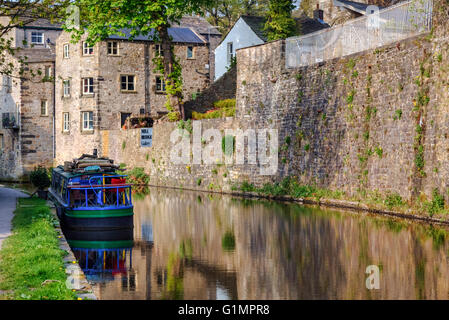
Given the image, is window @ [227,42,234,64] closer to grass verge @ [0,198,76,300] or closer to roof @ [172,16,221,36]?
roof @ [172,16,221,36]

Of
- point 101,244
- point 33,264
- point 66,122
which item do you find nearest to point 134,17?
point 66,122

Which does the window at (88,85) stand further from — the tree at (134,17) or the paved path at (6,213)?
the paved path at (6,213)

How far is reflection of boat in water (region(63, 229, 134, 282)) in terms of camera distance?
44.8ft

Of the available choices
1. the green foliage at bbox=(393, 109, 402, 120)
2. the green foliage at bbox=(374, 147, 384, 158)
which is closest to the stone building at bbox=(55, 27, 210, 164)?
the green foliage at bbox=(374, 147, 384, 158)

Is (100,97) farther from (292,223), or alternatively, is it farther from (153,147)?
(292,223)

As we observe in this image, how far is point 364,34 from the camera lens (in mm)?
25500

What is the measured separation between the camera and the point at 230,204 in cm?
2769

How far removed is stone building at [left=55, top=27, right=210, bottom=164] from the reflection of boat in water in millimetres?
28785

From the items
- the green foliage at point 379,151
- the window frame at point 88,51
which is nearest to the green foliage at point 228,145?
the green foliage at point 379,151

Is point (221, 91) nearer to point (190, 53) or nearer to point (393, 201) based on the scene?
point (190, 53)

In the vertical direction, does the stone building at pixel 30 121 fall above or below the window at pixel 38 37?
below

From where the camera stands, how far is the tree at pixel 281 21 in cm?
4381

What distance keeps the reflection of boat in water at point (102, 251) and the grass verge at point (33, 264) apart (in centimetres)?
75

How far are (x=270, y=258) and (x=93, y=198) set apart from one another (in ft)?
28.7
